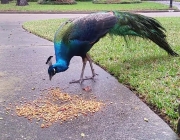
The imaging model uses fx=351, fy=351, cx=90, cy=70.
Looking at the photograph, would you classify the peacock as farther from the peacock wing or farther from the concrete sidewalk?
the concrete sidewalk

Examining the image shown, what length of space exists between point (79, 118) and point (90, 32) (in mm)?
1521

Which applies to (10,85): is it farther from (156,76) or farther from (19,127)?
(156,76)

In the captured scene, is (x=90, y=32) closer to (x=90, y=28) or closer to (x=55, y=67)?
(x=90, y=28)

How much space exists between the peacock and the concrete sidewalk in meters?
0.46

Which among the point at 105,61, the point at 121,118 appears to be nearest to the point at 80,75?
the point at 105,61

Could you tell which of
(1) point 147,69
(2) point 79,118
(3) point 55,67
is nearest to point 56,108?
(2) point 79,118

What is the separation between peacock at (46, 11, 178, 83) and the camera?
Result: 4621 millimetres

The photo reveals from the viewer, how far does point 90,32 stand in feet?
16.2

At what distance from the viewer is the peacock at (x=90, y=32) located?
4621mm

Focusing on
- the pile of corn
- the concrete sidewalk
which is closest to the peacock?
the pile of corn

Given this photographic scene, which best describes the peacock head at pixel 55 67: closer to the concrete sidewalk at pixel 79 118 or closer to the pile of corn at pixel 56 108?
the pile of corn at pixel 56 108

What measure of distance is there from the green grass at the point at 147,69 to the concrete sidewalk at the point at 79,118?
0.16 metres

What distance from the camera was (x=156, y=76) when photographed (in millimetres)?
5215

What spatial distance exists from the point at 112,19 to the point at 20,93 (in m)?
1.77
